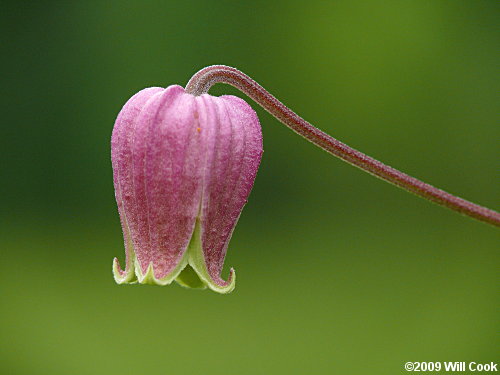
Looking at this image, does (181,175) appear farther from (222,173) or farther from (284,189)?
(284,189)

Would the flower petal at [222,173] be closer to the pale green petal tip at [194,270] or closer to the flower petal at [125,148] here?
the pale green petal tip at [194,270]

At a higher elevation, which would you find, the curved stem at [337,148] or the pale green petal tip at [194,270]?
the curved stem at [337,148]

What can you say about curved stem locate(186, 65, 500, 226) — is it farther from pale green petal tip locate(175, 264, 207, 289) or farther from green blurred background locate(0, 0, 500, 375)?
green blurred background locate(0, 0, 500, 375)

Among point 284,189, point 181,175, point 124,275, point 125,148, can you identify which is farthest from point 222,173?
point 284,189

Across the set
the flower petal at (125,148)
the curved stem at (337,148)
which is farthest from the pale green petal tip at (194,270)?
the curved stem at (337,148)

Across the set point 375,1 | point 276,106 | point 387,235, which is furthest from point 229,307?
point 276,106

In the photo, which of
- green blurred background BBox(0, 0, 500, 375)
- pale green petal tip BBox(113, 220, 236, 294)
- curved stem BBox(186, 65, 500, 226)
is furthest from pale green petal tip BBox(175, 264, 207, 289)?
green blurred background BBox(0, 0, 500, 375)

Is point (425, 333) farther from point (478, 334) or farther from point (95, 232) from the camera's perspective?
point (95, 232)
